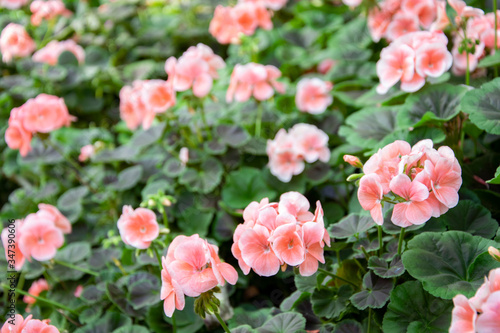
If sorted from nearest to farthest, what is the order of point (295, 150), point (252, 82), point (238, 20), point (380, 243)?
1. point (380, 243)
2. point (295, 150)
3. point (252, 82)
4. point (238, 20)

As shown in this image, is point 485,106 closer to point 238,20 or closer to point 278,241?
point 278,241

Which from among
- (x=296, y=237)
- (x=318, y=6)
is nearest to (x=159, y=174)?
(x=296, y=237)

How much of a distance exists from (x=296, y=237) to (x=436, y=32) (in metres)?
0.93

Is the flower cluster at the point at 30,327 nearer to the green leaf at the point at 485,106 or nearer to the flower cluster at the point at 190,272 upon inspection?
the flower cluster at the point at 190,272

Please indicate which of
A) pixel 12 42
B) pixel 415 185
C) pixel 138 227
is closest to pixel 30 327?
pixel 138 227

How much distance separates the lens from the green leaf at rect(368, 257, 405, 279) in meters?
1.12

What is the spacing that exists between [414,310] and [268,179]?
916 mm

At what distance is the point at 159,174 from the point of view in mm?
2168

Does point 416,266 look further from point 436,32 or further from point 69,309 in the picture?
point 69,309

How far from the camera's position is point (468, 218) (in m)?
1.30

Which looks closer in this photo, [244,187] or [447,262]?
[447,262]

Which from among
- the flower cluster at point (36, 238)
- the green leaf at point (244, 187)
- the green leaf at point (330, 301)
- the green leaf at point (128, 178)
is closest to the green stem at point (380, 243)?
the green leaf at point (330, 301)

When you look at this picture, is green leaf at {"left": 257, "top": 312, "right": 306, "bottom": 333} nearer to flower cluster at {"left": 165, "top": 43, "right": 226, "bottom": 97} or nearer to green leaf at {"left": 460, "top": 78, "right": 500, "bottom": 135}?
green leaf at {"left": 460, "top": 78, "right": 500, "bottom": 135}

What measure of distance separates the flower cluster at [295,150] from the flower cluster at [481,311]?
3.26 feet
